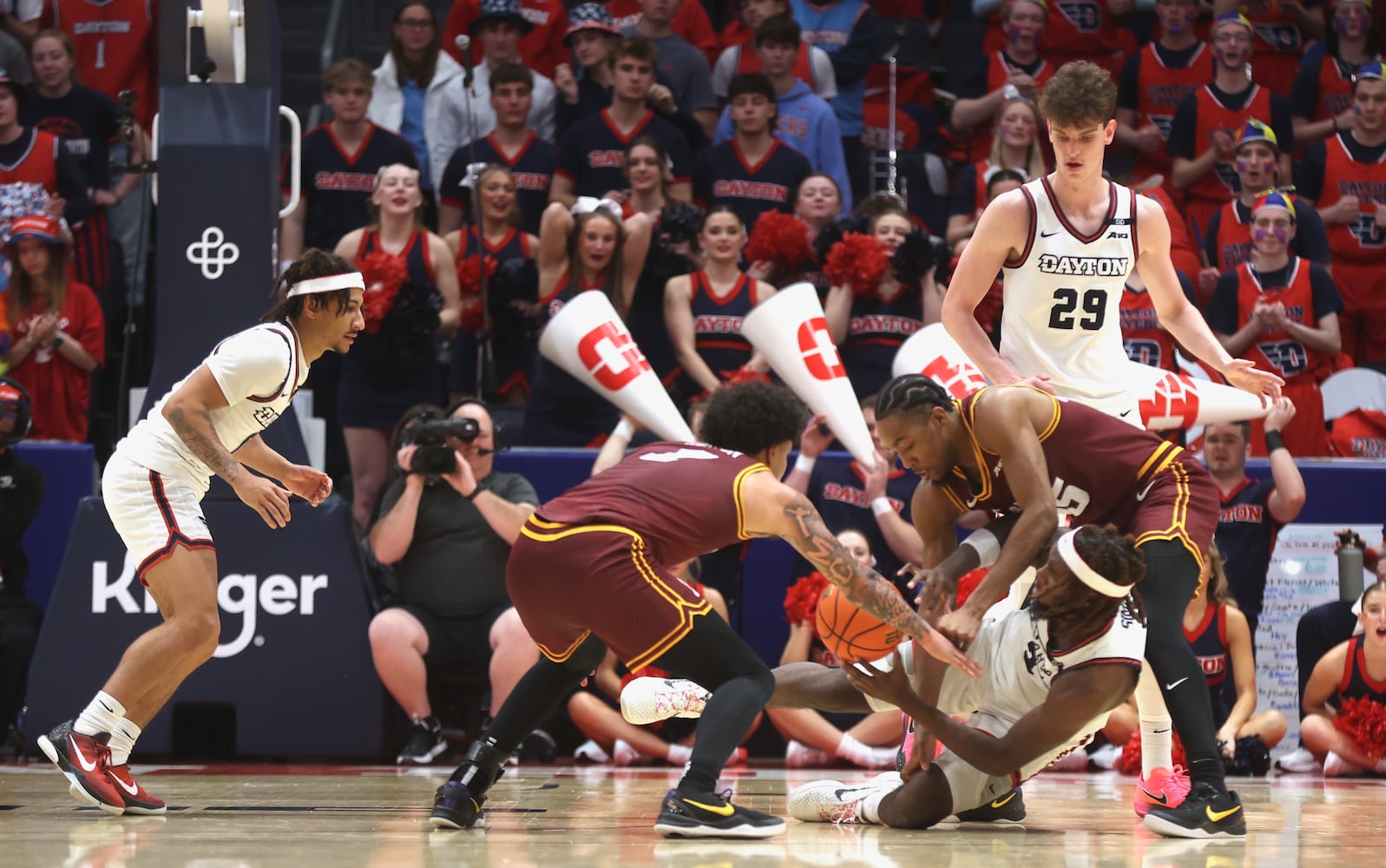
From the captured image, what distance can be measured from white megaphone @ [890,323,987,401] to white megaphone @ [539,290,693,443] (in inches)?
44.5

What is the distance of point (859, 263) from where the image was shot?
8586 mm

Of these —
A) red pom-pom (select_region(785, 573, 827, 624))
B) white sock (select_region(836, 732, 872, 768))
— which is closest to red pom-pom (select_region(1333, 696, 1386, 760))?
white sock (select_region(836, 732, 872, 768))

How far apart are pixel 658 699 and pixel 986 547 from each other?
3.61 feet

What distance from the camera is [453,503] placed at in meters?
7.65

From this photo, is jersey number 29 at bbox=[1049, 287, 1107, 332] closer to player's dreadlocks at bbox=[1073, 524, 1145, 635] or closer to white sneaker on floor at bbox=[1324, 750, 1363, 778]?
player's dreadlocks at bbox=[1073, 524, 1145, 635]

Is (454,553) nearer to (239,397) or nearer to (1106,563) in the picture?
(239,397)

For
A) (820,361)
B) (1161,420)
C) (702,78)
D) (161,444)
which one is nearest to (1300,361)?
(1161,420)

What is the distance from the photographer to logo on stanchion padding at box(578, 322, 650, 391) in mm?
7980

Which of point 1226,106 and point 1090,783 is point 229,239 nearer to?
point 1090,783

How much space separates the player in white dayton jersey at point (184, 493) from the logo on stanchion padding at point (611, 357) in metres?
2.42

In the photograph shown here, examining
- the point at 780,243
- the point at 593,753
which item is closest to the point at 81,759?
the point at 593,753

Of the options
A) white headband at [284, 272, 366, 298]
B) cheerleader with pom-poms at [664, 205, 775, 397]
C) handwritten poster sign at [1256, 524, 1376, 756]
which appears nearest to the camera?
white headband at [284, 272, 366, 298]

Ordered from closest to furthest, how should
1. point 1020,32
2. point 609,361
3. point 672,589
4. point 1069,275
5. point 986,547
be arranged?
point 672,589 < point 986,547 < point 1069,275 < point 609,361 < point 1020,32

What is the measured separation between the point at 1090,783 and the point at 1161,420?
1.70m
